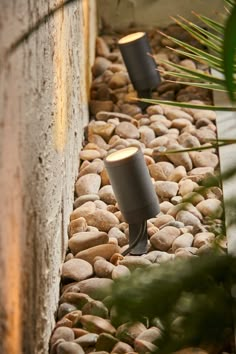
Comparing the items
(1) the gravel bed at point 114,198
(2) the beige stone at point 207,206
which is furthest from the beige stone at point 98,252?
(2) the beige stone at point 207,206

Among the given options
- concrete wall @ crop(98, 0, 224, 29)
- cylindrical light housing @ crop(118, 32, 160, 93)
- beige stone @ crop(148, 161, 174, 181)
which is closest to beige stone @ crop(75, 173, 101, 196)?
beige stone @ crop(148, 161, 174, 181)

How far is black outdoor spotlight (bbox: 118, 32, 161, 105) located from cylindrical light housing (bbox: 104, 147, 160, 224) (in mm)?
985

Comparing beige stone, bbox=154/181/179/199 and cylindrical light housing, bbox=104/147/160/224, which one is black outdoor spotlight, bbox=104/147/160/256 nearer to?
cylindrical light housing, bbox=104/147/160/224

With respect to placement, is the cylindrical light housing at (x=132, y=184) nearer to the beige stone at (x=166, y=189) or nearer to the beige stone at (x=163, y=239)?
the beige stone at (x=163, y=239)

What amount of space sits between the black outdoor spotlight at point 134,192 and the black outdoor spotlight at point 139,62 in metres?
0.98

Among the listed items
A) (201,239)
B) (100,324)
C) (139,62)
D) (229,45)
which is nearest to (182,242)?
(201,239)

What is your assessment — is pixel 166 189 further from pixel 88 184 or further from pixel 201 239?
pixel 201 239

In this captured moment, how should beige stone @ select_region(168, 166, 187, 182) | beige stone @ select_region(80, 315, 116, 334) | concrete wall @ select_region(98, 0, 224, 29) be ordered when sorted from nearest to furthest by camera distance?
1. beige stone @ select_region(80, 315, 116, 334)
2. beige stone @ select_region(168, 166, 187, 182)
3. concrete wall @ select_region(98, 0, 224, 29)

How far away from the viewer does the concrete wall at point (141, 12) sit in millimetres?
3736

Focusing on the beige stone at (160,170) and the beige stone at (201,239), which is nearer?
the beige stone at (201,239)

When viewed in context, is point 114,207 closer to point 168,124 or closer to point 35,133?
point 168,124

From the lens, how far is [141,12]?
148 inches

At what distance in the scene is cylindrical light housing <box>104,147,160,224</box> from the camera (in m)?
2.00

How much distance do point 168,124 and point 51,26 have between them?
3.69ft
